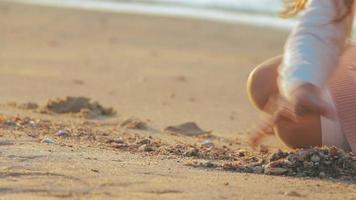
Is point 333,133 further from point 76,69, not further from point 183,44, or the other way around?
point 183,44

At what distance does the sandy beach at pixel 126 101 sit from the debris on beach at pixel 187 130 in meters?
0.09

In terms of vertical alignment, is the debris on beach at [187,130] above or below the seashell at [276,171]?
above

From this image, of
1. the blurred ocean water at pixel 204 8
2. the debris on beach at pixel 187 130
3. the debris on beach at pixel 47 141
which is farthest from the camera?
the blurred ocean water at pixel 204 8

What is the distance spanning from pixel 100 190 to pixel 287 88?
809 millimetres

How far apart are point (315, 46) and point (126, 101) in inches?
149

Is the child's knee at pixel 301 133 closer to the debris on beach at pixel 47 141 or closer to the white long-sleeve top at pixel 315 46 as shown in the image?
the white long-sleeve top at pixel 315 46

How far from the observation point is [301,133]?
14.2 feet

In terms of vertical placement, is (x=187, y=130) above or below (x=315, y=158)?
above

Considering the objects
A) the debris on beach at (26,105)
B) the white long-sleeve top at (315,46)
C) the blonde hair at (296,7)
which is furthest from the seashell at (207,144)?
the debris on beach at (26,105)

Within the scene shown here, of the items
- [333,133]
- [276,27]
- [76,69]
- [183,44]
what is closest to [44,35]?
[183,44]

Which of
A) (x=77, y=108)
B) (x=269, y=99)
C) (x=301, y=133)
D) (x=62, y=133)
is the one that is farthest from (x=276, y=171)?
(x=77, y=108)

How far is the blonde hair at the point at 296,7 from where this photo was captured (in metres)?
3.60

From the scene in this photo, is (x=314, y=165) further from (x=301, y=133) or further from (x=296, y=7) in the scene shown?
(x=296, y=7)

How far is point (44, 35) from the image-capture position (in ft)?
38.4
